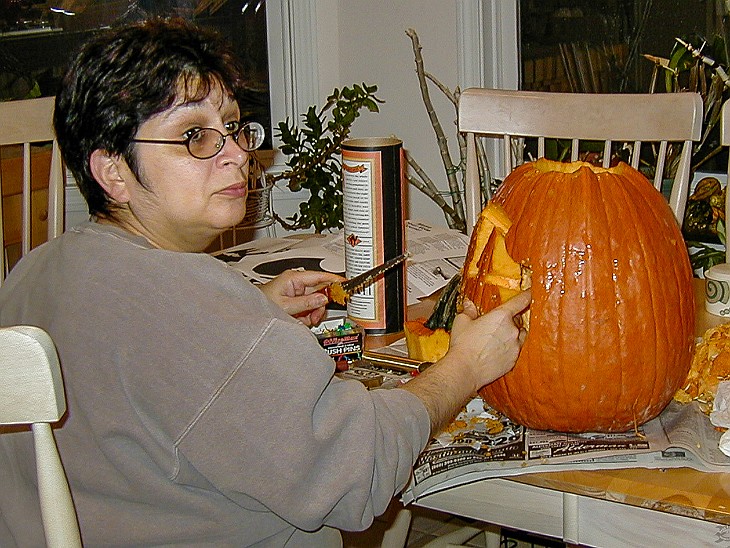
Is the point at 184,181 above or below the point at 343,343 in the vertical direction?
above

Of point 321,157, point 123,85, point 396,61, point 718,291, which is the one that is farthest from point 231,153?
point 396,61

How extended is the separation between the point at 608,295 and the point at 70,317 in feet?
1.81

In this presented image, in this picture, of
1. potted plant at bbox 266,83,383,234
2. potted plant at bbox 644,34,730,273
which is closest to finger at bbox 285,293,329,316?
potted plant at bbox 644,34,730,273

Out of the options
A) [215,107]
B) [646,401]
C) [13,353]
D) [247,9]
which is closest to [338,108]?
[247,9]

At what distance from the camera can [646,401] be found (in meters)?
1.11

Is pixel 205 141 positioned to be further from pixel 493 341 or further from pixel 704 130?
pixel 704 130

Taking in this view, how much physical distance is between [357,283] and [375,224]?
0.09 m

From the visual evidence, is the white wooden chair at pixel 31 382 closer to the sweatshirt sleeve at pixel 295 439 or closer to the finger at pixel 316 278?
the sweatshirt sleeve at pixel 295 439

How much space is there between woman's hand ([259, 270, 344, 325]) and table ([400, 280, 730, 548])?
46 centimetres

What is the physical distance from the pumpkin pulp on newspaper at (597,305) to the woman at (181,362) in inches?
1.6

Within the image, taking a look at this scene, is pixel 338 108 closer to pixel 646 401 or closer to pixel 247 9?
pixel 247 9

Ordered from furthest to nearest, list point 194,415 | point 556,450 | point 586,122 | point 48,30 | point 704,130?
point 48,30, point 704,130, point 586,122, point 556,450, point 194,415

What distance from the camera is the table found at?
0.95 metres

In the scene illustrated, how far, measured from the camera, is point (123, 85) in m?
1.10
